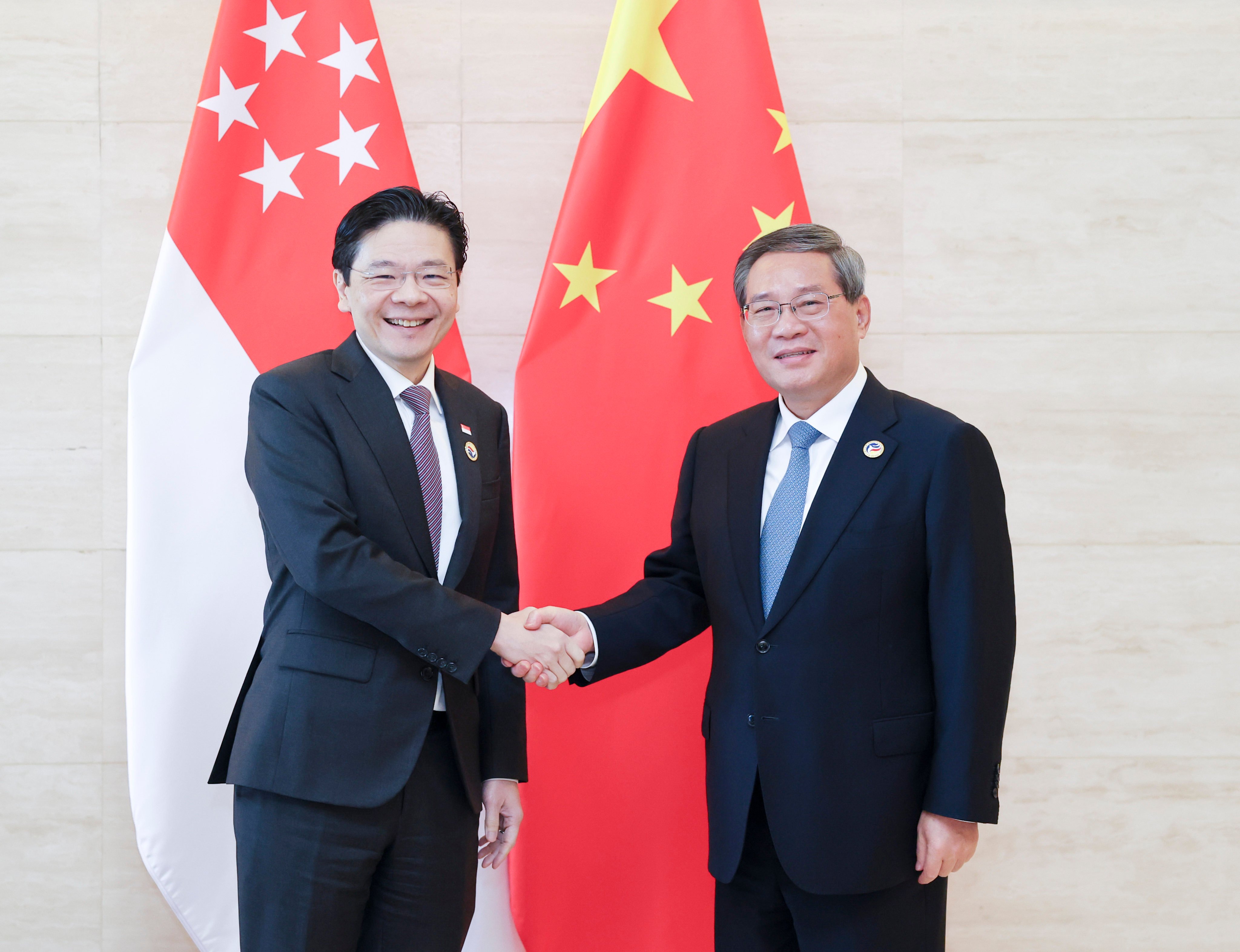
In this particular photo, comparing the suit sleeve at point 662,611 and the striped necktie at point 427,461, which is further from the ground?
the striped necktie at point 427,461

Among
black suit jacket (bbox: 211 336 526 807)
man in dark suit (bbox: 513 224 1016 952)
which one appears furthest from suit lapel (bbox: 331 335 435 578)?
man in dark suit (bbox: 513 224 1016 952)

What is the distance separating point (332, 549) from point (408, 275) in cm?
52

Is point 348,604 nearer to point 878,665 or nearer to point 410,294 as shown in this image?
point 410,294

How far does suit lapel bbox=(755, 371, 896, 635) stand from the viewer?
4.87ft

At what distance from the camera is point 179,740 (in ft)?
6.72

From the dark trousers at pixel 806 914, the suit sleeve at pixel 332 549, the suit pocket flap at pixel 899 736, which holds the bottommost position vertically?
the dark trousers at pixel 806 914

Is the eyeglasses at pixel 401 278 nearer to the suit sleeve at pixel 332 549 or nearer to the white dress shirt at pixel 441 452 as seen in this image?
the white dress shirt at pixel 441 452

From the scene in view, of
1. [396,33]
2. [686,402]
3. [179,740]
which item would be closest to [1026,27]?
[686,402]

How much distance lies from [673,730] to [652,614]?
0.49 m

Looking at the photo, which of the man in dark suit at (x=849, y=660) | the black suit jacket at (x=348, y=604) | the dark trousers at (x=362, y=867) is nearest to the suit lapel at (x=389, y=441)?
the black suit jacket at (x=348, y=604)

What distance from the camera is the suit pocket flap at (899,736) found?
4.76 feet

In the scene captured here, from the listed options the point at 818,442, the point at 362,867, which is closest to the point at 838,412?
the point at 818,442

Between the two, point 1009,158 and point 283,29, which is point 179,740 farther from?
point 1009,158

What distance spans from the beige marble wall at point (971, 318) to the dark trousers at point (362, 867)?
3.78 ft
